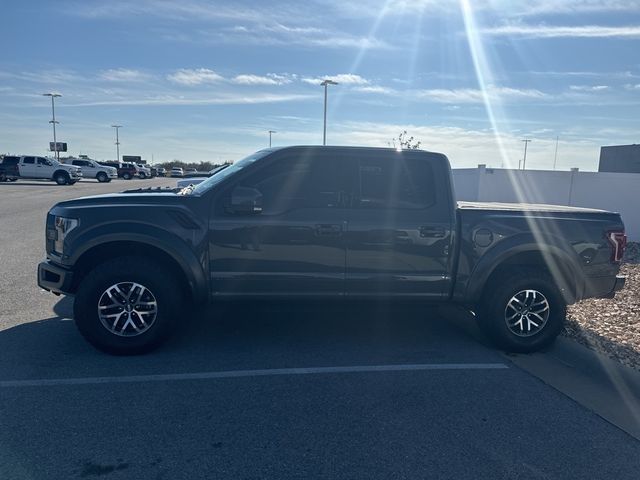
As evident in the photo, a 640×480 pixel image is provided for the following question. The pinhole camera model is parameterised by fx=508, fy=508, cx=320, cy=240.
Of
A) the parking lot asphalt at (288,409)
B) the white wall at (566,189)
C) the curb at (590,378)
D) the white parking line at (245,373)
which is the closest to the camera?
the parking lot asphalt at (288,409)

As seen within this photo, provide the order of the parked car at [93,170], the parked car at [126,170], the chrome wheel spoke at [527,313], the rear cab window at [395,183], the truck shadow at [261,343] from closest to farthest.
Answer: the truck shadow at [261,343]
the rear cab window at [395,183]
the chrome wheel spoke at [527,313]
the parked car at [93,170]
the parked car at [126,170]

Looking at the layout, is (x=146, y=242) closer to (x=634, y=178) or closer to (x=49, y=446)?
(x=49, y=446)

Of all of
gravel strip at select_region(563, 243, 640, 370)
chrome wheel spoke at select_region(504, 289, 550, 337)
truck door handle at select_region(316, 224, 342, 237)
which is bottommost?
gravel strip at select_region(563, 243, 640, 370)

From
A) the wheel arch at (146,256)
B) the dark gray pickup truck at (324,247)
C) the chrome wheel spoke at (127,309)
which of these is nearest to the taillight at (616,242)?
the dark gray pickup truck at (324,247)

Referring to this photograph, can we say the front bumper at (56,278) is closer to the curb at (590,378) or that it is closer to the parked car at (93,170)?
the curb at (590,378)

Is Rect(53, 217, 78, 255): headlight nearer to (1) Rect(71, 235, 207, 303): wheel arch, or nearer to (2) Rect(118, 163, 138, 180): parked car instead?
(1) Rect(71, 235, 207, 303): wheel arch

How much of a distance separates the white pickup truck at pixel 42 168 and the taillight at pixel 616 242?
36.9 metres

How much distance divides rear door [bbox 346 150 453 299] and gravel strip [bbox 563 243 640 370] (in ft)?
5.72

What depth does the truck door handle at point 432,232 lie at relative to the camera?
4875 mm

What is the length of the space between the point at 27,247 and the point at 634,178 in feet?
43.4

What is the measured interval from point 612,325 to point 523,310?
5.05 ft

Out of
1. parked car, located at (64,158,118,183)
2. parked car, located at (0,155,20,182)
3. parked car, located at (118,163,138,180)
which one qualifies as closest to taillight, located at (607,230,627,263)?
parked car, located at (0,155,20,182)

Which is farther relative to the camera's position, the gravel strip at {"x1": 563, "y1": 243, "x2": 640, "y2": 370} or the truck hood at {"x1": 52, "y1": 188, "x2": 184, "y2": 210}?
the gravel strip at {"x1": 563, "y1": 243, "x2": 640, "y2": 370}

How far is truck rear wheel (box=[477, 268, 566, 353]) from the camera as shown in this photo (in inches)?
198
